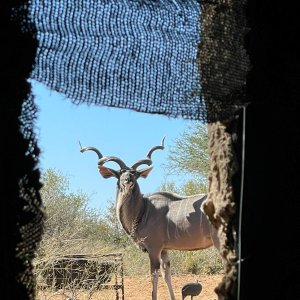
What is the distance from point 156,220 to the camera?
6.97 meters

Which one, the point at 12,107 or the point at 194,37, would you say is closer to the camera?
the point at 12,107

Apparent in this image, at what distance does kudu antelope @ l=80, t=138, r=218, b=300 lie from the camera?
21.8 feet

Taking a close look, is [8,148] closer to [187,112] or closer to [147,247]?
[187,112]

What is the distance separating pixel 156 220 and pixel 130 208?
398mm

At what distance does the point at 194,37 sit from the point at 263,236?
2.04ft

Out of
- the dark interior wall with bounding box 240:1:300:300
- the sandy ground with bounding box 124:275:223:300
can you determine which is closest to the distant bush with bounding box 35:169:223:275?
the sandy ground with bounding box 124:275:223:300

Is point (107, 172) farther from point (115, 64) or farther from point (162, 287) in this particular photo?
point (115, 64)

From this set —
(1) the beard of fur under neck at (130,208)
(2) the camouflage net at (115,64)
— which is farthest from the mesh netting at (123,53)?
(1) the beard of fur under neck at (130,208)

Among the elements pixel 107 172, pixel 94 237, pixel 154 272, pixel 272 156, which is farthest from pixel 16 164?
pixel 94 237

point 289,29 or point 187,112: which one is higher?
point 289,29

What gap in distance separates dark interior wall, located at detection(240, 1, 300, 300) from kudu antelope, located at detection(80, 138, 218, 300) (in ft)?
16.4

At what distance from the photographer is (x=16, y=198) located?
1.19 metres

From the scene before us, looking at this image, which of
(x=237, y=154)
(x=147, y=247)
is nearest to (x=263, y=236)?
(x=237, y=154)

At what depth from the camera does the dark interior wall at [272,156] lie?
1.50 meters
